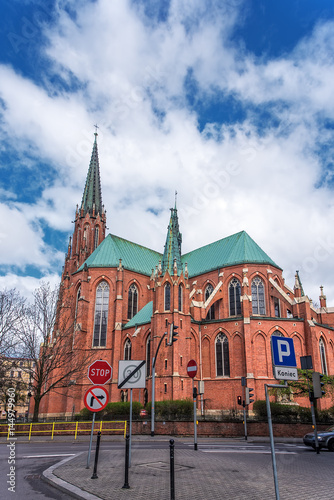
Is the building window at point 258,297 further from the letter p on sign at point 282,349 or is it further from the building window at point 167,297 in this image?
the letter p on sign at point 282,349

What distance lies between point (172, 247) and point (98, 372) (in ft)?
100

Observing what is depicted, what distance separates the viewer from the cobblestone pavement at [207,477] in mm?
7848

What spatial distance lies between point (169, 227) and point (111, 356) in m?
14.7

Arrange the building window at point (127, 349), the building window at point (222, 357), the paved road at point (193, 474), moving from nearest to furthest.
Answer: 1. the paved road at point (193, 474)
2. the building window at point (222, 357)
3. the building window at point (127, 349)

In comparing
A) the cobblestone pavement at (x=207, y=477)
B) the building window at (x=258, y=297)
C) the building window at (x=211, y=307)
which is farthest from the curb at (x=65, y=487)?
the building window at (x=211, y=307)

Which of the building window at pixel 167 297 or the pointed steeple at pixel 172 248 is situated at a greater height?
the pointed steeple at pixel 172 248

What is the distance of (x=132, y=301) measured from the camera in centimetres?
4619

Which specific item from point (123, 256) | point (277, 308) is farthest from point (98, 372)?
point (123, 256)

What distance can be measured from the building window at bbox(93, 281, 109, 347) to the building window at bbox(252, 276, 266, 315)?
52.2ft

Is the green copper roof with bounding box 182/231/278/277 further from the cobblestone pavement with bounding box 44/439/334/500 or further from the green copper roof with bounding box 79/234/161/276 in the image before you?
the cobblestone pavement with bounding box 44/439/334/500

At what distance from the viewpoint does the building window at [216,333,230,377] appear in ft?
Result: 119

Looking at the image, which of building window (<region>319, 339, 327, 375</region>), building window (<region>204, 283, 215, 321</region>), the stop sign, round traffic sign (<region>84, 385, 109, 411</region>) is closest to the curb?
round traffic sign (<region>84, 385, 109, 411</region>)

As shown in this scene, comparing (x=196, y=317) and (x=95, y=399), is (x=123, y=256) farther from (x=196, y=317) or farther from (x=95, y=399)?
(x=95, y=399)

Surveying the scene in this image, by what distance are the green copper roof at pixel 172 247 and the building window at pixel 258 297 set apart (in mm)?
7713
